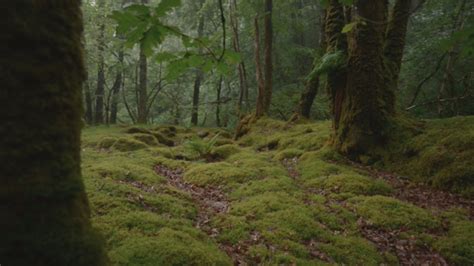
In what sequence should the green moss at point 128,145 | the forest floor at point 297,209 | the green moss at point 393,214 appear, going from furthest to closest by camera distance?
the green moss at point 128,145, the green moss at point 393,214, the forest floor at point 297,209

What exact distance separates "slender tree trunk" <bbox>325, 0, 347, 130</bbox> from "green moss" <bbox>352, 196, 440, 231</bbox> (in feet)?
10.3

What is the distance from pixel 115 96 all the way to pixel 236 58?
71.6ft

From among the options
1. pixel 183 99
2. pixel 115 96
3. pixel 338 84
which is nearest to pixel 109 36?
pixel 115 96

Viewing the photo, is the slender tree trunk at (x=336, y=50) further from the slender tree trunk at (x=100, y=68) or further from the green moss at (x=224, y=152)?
the slender tree trunk at (x=100, y=68)

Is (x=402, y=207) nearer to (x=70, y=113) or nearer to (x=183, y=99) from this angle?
(x=70, y=113)

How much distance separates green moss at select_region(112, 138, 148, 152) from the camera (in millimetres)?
10375

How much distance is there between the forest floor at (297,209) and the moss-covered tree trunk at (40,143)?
1.26 ft

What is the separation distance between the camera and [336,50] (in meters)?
8.27

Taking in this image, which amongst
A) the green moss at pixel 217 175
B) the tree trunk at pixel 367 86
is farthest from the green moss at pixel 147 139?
the tree trunk at pixel 367 86

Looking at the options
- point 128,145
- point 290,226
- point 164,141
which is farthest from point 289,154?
point 164,141

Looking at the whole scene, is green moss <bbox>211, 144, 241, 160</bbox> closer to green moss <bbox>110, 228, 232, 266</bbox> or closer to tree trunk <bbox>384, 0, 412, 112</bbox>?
tree trunk <bbox>384, 0, 412, 112</bbox>

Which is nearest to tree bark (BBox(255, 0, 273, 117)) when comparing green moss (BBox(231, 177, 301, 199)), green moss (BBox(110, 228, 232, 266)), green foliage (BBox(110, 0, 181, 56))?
green moss (BBox(231, 177, 301, 199))

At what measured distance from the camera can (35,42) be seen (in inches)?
55.8

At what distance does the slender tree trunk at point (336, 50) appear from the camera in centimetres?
799
